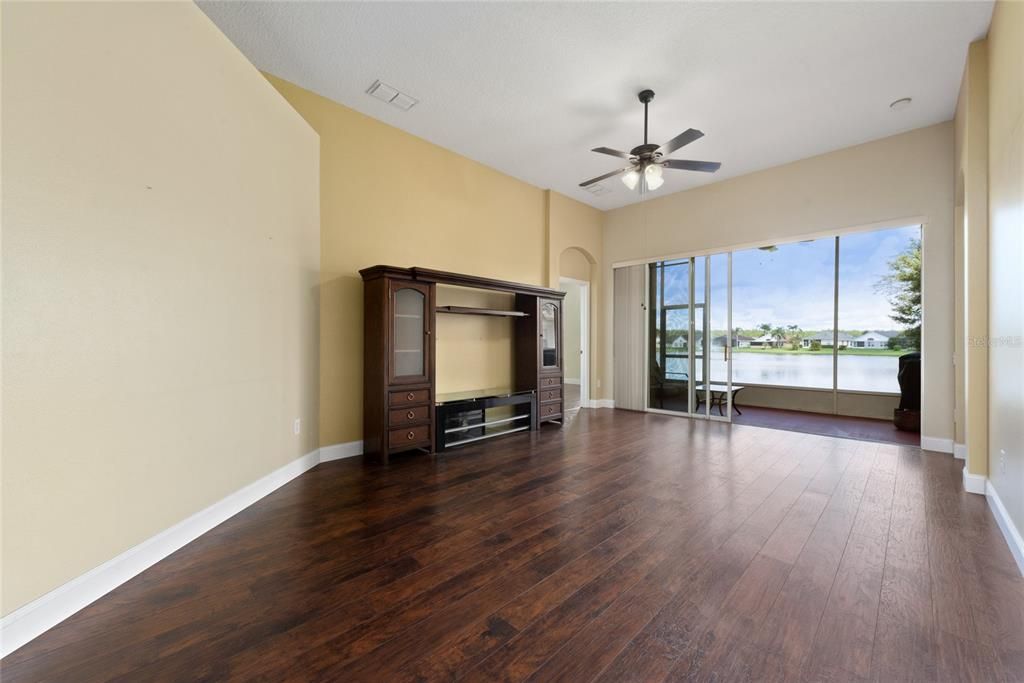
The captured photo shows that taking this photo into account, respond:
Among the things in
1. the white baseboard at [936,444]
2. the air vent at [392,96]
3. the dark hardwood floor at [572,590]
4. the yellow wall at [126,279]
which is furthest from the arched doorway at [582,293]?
the yellow wall at [126,279]

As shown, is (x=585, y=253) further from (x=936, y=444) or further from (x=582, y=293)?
(x=936, y=444)

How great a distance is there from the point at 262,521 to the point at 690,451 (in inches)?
145

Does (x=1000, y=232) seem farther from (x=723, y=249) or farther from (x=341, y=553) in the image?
(x=341, y=553)

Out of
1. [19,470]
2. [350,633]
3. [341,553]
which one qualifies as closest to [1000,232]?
[350,633]

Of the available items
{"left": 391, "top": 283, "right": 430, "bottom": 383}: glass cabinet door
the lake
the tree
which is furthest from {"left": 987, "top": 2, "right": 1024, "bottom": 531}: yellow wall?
the tree

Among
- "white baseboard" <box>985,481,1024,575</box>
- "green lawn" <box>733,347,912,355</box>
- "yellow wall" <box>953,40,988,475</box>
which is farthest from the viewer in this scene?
"green lawn" <box>733,347,912,355</box>

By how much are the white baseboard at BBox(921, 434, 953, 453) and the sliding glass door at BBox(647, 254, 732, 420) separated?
187 cm

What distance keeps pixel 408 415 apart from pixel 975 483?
14.5ft

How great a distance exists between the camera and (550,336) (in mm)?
5332

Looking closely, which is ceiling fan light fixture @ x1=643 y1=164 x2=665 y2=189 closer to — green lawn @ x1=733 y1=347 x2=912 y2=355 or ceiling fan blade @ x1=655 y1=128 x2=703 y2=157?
ceiling fan blade @ x1=655 y1=128 x2=703 y2=157

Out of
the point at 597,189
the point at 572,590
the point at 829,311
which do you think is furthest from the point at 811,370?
the point at 572,590

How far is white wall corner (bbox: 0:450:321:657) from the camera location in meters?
1.42

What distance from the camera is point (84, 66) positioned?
1.64 m

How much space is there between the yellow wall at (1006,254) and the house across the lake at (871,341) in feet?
15.5
